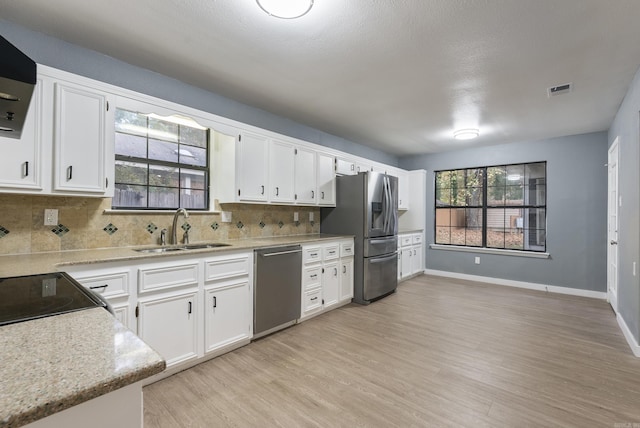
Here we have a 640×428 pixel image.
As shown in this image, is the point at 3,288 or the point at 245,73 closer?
the point at 3,288

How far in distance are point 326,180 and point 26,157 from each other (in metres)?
2.91

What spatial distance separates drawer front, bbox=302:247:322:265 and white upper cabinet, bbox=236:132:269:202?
730mm

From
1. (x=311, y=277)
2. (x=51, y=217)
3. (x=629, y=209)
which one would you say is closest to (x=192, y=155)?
(x=51, y=217)

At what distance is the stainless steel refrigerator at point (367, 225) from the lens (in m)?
4.00

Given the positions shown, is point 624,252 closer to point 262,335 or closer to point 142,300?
point 262,335

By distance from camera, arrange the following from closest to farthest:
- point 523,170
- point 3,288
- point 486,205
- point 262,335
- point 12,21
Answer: point 3,288, point 12,21, point 262,335, point 523,170, point 486,205

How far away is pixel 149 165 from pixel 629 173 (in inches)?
180

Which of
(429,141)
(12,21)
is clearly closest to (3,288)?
(12,21)

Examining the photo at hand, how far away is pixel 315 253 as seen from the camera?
137 inches

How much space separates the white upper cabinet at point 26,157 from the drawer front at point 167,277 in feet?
2.76

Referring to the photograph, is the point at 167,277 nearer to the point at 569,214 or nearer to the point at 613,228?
the point at 613,228

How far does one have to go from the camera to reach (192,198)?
10.1 feet

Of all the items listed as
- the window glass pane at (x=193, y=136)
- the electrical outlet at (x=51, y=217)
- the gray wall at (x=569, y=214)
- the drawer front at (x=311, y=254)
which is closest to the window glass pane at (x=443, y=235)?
the gray wall at (x=569, y=214)

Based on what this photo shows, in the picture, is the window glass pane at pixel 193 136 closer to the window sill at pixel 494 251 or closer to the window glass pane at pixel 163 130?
the window glass pane at pixel 163 130
